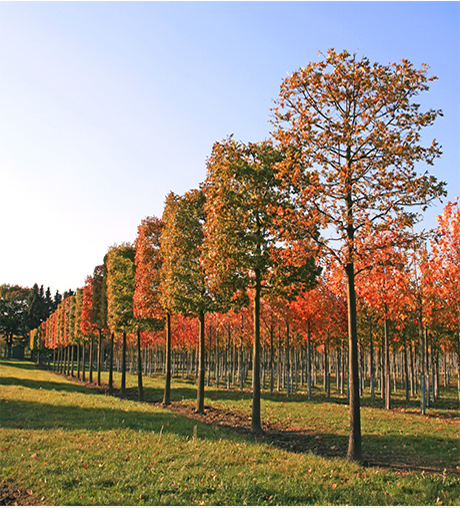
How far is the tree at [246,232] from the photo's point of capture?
16.2 meters

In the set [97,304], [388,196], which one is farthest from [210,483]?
[97,304]

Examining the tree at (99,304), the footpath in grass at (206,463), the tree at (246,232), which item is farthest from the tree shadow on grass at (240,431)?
the tree at (99,304)

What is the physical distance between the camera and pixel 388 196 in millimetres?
11023

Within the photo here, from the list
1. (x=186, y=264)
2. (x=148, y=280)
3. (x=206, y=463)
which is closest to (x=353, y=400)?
(x=206, y=463)

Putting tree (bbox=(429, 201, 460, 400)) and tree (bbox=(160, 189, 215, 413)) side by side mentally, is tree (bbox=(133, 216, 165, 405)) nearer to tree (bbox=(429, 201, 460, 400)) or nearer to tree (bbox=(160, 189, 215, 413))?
tree (bbox=(160, 189, 215, 413))

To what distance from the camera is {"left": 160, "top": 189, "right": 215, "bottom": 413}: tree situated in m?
20.6

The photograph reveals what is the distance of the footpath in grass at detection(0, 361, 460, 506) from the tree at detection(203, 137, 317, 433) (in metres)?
4.47

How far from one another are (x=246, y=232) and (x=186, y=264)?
575cm

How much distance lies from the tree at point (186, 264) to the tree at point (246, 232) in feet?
12.1

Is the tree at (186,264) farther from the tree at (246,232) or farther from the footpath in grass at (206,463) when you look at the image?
the footpath in grass at (206,463)

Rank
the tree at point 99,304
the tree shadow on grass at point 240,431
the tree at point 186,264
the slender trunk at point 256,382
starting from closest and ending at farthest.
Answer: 1. the tree shadow on grass at point 240,431
2. the slender trunk at point 256,382
3. the tree at point 186,264
4. the tree at point 99,304

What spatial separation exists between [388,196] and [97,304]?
36.6 meters

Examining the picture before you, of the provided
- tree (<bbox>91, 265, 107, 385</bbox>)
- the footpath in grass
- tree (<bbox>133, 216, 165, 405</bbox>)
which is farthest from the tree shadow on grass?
tree (<bbox>91, 265, 107, 385</bbox>)

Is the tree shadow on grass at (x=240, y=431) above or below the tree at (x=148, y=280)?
below
